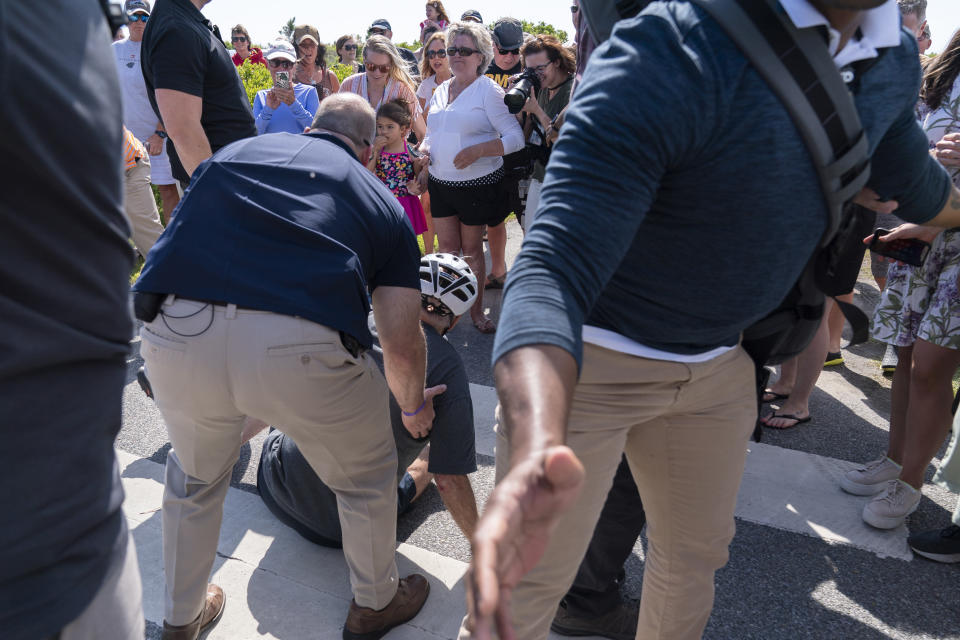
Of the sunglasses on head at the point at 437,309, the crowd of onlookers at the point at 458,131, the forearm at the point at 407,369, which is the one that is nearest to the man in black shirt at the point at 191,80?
the crowd of onlookers at the point at 458,131

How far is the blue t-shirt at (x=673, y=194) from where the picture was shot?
39.8 inches

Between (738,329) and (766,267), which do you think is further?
(738,329)

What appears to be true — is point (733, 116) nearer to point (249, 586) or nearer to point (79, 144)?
point (79, 144)

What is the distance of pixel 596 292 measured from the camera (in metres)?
1.04

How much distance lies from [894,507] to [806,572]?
0.53 meters

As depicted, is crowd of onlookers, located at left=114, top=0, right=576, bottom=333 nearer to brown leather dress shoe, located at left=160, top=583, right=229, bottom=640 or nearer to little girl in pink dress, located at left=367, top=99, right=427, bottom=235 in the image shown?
little girl in pink dress, located at left=367, top=99, right=427, bottom=235

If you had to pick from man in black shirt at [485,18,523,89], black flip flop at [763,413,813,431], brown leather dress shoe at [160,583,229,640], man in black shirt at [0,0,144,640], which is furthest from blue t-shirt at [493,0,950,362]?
man in black shirt at [485,18,523,89]

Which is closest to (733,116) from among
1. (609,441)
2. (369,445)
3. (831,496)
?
(609,441)

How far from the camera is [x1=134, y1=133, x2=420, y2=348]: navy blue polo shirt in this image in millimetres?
1987

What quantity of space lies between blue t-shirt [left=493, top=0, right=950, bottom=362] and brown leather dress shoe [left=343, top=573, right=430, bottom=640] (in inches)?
60.2

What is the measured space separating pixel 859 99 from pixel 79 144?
126 centimetres

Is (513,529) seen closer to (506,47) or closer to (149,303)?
(149,303)

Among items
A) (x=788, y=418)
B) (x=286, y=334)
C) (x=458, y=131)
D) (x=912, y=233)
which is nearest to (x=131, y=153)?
(x=458, y=131)

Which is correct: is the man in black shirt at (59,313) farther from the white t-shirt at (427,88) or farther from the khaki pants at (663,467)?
the white t-shirt at (427,88)
